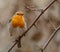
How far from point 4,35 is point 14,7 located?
504 mm

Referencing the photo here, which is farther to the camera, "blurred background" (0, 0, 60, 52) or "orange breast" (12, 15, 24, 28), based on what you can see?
"blurred background" (0, 0, 60, 52)

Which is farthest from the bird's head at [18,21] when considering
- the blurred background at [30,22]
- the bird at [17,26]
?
the blurred background at [30,22]

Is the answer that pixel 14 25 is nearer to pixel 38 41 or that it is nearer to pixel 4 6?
pixel 4 6

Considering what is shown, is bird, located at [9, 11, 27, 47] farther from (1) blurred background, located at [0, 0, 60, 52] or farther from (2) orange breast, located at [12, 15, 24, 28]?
(1) blurred background, located at [0, 0, 60, 52]

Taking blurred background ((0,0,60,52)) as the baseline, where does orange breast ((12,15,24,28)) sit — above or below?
above

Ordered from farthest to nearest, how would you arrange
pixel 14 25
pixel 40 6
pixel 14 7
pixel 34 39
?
pixel 34 39 → pixel 14 7 → pixel 40 6 → pixel 14 25

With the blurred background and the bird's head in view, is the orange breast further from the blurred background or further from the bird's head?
the blurred background

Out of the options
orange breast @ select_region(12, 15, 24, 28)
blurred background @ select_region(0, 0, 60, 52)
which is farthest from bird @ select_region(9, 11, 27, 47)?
blurred background @ select_region(0, 0, 60, 52)

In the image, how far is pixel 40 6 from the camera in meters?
3.70

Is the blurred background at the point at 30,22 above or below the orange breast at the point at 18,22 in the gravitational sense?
below

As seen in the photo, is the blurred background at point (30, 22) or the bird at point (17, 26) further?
the blurred background at point (30, 22)

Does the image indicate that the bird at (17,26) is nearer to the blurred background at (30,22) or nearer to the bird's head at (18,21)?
the bird's head at (18,21)

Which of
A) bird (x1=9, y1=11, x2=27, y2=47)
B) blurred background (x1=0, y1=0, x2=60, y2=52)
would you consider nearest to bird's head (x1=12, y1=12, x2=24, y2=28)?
bird (x1=9, y1=11, x2=27, y2=47)

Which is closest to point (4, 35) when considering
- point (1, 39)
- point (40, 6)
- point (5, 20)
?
point (1, 39)
